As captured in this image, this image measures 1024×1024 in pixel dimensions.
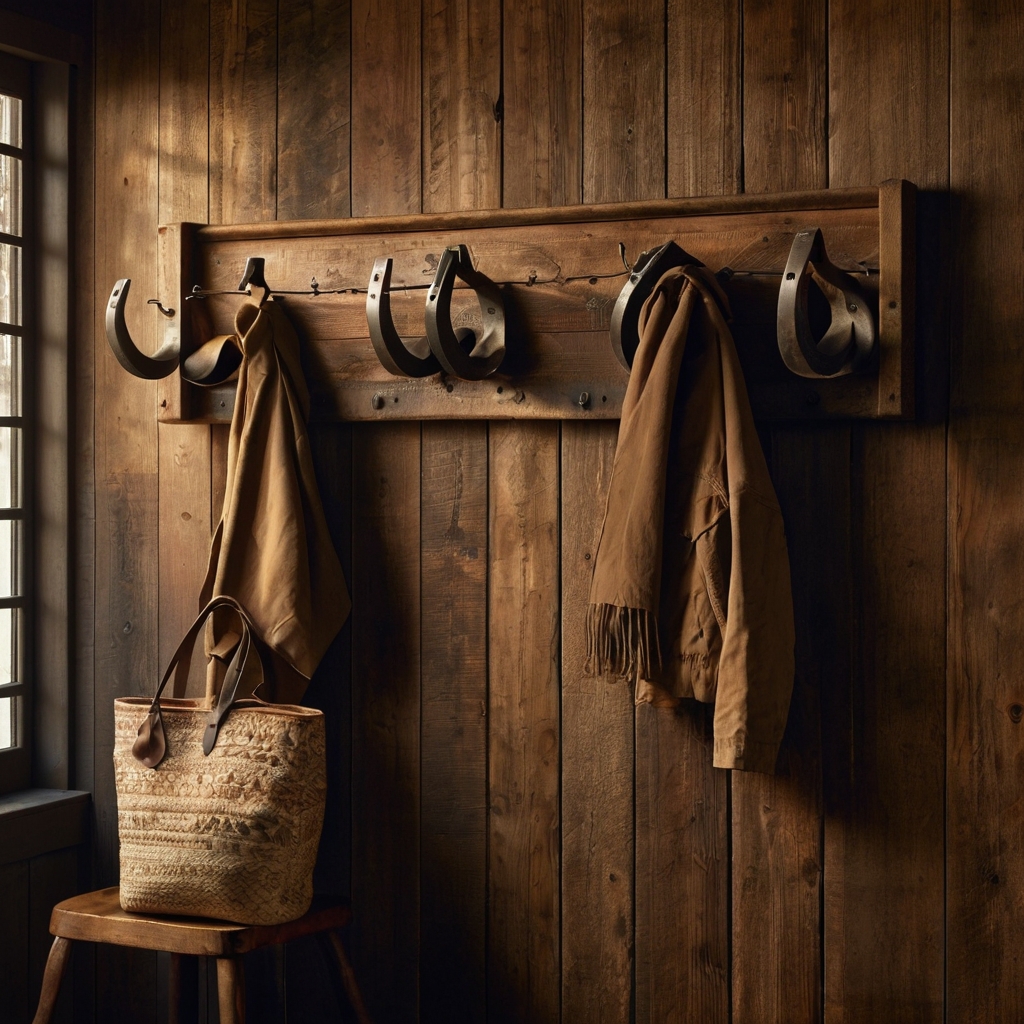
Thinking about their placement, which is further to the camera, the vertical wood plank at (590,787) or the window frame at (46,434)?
the window frame at (46,434)

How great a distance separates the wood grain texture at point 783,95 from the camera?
5.25 feet

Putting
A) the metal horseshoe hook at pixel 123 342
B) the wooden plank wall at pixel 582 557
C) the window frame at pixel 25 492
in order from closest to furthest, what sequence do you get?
the wooden plank wall at pixel 582 557
the metal horseshoe hook at pixel 123 342
the window frame at pixel 25 492

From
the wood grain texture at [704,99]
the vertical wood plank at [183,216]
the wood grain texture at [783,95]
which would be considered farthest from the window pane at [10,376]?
the wood grain texture at [783,95]

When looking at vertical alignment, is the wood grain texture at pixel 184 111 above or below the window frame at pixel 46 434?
above

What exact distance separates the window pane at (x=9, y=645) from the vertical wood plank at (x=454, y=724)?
72 centimetres

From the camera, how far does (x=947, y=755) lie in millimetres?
1556

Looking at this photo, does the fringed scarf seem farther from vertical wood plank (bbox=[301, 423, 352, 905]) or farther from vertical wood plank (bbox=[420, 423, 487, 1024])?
vertical wood plank (bbox=[301, 423, 352, 905])

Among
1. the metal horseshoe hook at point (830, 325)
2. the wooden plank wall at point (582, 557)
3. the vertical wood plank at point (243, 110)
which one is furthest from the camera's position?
the vertical wood plank at point (243, 110)

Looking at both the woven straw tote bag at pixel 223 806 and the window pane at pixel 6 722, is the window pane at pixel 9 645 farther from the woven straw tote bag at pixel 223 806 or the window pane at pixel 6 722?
the woven straw tote bag at pixel 223 806

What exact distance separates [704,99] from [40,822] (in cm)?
151

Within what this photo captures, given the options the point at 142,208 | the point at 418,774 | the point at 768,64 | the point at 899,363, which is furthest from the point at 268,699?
the point at 768,64

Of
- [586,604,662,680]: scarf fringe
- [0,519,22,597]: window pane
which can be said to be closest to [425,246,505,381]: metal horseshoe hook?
[586,604,662,680]: scarf fringe

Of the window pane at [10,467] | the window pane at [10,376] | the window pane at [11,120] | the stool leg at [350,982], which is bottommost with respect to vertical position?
the stool leg at [350,982]

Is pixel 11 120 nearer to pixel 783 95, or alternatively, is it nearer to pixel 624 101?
pixel 624 101
